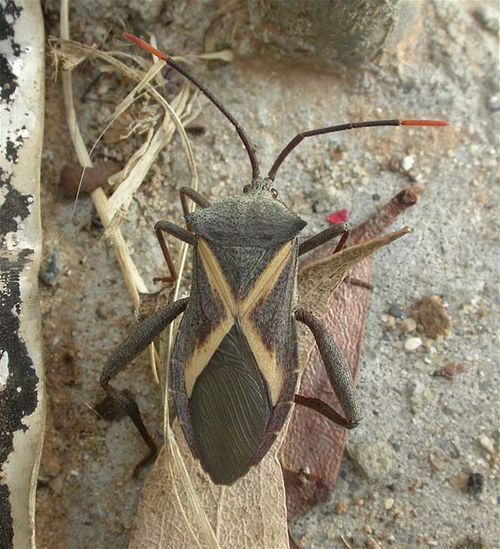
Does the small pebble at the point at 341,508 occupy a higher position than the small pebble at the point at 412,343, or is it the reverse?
the small pebble at the point at 412,343

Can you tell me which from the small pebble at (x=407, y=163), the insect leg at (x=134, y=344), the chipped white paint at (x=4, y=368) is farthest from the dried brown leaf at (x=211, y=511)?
the small pebble at (x=407, y=163)

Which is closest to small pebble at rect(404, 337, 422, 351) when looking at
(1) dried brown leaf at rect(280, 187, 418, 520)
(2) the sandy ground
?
(2) the sandy ground

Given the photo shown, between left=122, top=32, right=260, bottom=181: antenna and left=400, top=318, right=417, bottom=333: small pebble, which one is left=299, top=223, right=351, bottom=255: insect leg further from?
left=400, top=318, right=417, bottom=333: small pebble

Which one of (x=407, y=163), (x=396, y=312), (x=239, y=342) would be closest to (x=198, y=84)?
(x=407, y=163)

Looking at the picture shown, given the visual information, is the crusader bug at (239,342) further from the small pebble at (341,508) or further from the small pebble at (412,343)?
the small pebble at (412,343)

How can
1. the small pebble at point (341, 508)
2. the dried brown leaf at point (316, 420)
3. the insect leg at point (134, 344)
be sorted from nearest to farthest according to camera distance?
the insect leg at point (134, 344) → the dried brown leaf at point (316, 420) → the small pebble at point (341, 508)

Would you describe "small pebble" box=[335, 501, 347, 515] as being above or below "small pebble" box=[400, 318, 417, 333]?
below

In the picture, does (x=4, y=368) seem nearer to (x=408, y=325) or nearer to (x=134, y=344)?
(x=134, y=344)
